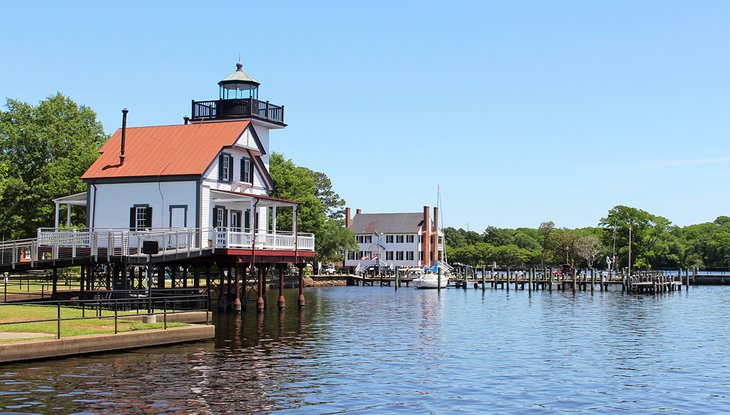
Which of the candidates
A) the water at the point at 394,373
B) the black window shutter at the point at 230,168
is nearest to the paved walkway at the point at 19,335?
the water at the point at 394,373

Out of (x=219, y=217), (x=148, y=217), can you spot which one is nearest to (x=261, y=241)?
(x=219, y=217)

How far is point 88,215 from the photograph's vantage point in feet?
179

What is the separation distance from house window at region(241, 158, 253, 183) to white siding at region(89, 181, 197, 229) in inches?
235

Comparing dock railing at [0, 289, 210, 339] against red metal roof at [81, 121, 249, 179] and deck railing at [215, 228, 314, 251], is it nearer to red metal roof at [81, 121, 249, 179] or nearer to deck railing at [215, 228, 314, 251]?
deck railing at [215, 228, 314, 251]

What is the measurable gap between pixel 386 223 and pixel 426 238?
29.6 ft

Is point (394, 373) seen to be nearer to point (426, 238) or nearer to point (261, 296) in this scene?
point (261, 296)

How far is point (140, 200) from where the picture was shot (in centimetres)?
5328


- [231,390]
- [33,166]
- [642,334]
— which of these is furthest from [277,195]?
[231,390]

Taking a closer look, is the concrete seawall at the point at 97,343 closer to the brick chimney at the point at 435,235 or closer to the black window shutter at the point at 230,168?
the black window shutter at the point at 230,168

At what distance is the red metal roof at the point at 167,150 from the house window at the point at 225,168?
0.91 meters

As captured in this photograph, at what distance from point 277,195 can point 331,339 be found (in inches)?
2146

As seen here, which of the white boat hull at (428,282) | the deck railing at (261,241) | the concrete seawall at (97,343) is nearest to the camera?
the concrete seawall at (97,343)

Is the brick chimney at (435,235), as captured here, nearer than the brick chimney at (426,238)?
Yes

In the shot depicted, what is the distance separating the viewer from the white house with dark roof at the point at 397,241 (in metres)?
151
